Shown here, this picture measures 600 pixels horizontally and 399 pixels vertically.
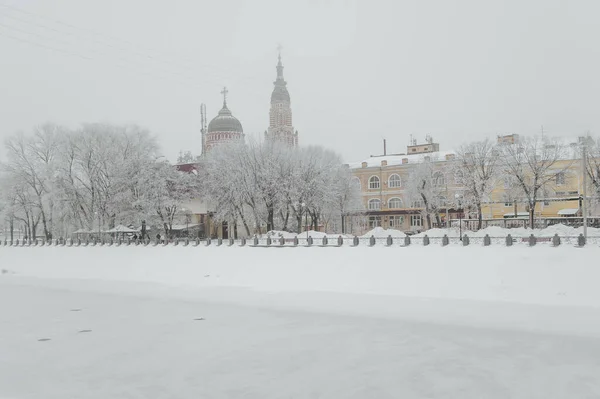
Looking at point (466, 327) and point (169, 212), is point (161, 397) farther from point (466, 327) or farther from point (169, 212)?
point (169, 212)

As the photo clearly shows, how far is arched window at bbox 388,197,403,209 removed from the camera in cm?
6888

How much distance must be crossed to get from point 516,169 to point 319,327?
37871 mm

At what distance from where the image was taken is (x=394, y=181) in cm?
7019

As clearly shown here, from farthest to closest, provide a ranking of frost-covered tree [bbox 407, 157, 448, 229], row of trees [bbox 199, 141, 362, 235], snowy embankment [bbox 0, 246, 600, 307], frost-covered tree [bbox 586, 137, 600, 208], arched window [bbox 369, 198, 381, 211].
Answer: arched window [bbox 369, 198, 381, 211] → frost-covered tree [bbox 407, 157, 448, 229] → row of trees [bbox 199, 141, 362, 235] → frost-covered tree [bbox 586, 137, 600, 208] → snowy embankment [bbox 0, 246, 600, 307]

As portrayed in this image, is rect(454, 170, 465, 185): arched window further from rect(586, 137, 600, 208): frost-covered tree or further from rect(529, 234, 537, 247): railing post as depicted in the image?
rect(529, 234, 537, 247): railing post

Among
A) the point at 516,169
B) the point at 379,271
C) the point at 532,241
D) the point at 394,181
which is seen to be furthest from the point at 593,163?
the point at 379,271

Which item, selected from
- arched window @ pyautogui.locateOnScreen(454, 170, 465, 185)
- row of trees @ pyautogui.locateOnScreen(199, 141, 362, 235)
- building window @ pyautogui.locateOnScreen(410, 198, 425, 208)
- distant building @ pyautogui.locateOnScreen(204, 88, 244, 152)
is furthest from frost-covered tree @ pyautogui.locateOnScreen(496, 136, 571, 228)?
distant building @ pyautogui.locateOnScreen(204, 88, 244, 152)

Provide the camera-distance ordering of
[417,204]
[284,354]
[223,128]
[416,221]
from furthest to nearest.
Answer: [223,128] < [416,221] < [417,204] < [284,354]

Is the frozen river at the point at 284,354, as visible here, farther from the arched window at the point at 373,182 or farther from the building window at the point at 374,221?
the arched window at the point at 373,182

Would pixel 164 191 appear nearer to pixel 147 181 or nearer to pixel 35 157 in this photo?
pixel 147 181

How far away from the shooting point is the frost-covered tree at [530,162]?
49281 mm

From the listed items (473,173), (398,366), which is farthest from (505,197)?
(398,366)

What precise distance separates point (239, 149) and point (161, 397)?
43.5 metres

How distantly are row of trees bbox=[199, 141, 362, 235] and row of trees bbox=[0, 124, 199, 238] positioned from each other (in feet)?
15.8
